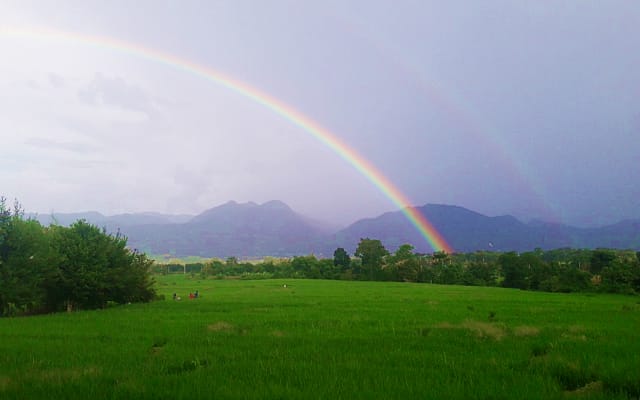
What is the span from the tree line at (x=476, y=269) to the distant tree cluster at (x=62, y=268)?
192ft

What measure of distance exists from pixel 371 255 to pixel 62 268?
79.6 metres

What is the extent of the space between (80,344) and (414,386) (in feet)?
35.4

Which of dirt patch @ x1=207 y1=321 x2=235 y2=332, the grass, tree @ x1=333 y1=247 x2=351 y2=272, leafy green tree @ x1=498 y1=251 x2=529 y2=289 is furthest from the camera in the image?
tree @ x1=333 y1=247 x2=351 y2=272

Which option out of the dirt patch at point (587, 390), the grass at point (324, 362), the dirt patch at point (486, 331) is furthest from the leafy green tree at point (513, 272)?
the dirt patch at point (587, 390)

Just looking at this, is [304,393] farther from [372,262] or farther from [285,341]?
[372,262]

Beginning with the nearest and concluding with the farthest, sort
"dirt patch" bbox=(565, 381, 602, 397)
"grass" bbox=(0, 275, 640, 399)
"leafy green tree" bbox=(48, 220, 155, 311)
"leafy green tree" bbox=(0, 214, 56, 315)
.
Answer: "dirt patch" bbox=(565, 381, 602, 397) → "grass" bbox=(0, 275, 640, 399) → "leafy green tree" bbox=(0, 214, 56, 315) → "leafy green tree" bbox=(48, 220, 155, 311)

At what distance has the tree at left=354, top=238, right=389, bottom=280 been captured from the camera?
9794cm

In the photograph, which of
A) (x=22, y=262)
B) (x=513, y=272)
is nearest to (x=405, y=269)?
(x=513, y=272)

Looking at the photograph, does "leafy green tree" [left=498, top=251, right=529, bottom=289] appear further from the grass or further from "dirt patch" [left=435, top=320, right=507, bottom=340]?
"dirt patch" [left=435, top=320, right=507, bottom=340]

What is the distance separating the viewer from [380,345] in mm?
11734

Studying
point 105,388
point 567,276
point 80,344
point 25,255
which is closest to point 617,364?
point 105,388

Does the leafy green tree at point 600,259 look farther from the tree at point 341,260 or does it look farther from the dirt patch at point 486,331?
the dirt patch at point 486,331

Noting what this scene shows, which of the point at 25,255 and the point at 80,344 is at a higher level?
the point at 25,255

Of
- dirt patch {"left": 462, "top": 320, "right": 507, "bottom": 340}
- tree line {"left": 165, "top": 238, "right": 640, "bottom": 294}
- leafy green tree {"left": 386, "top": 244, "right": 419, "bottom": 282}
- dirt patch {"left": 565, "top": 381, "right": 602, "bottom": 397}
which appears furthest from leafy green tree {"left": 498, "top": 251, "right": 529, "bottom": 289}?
dirt patch {"left": 565, "top": 381, "right": 602, "bottom": 397}
